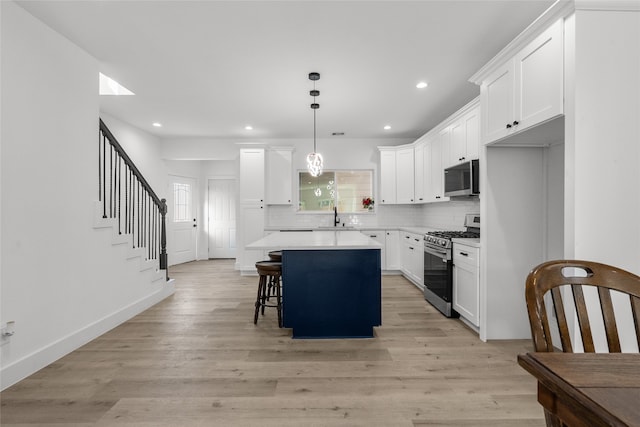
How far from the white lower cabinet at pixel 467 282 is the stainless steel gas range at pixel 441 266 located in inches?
2.6

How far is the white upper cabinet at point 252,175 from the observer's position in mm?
6160

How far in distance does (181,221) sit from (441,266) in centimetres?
608

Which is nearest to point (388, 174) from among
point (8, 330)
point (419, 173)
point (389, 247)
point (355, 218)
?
point (419, 173)

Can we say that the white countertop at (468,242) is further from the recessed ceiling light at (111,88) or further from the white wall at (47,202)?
the recessed ceiling light at (111,88)

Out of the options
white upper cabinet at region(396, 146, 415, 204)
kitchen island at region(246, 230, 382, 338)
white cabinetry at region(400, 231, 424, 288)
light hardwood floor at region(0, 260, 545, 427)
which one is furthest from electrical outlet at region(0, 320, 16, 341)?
white upper cabinet at region(396, 146, 415, 204)

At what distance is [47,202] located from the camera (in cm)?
256

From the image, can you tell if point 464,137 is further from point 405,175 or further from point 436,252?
point 405,175

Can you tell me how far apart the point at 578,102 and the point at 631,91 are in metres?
0.32

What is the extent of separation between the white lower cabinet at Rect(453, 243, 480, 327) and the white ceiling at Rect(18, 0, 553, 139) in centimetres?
199

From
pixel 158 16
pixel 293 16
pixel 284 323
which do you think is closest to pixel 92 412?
pixel 284 323

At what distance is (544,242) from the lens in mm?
2959

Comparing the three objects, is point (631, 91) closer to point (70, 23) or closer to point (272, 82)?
point (272, 82)

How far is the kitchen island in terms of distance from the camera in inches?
118

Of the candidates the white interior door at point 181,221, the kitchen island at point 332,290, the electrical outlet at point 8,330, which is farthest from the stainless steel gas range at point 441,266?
the white interior door at point 181,221
